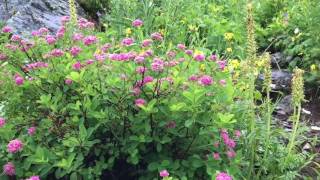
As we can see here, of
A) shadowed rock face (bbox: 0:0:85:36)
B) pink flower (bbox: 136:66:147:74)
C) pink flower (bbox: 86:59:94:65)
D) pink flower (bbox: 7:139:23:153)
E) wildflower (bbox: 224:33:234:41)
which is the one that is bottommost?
pink flower (bbox: 7:139:23:153)

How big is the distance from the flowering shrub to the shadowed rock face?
2.39 m

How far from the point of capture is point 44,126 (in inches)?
101

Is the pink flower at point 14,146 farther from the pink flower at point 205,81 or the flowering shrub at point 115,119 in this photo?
the pink flower at point 205,81

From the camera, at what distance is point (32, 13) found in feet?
17.8

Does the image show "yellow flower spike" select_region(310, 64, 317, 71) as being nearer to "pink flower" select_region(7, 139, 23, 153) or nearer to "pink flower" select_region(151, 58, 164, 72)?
"pink flower" select_region(151, 58, 164, 72)

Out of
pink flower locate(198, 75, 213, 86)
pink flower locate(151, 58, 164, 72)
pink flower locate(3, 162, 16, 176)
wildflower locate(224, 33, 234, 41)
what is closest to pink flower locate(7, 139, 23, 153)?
pink flower locate(3, 162, 16, 176)

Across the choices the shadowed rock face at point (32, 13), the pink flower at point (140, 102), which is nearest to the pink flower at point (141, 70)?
the pink flower at point (140, 102)

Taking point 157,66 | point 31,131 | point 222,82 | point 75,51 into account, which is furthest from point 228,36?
point 31,131

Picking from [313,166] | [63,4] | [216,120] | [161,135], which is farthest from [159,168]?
[63,4]

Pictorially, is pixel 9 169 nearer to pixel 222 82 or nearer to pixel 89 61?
pixel 89 61

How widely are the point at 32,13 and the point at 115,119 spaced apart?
10.5ft

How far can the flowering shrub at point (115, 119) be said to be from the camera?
8.09ft

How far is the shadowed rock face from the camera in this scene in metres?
5.19

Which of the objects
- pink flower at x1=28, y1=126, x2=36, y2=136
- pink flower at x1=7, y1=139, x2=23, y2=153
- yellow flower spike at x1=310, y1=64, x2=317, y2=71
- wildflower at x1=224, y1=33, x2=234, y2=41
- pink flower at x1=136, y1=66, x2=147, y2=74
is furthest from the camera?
wildflower at x1=224, y1=33, x2=234, y2=41
